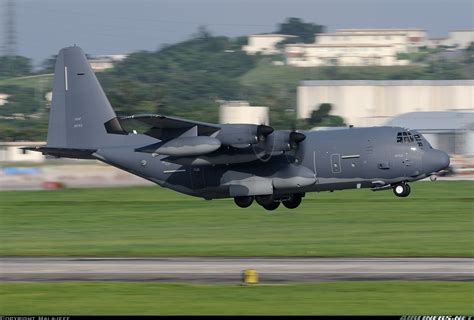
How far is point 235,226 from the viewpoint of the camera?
40.9 m

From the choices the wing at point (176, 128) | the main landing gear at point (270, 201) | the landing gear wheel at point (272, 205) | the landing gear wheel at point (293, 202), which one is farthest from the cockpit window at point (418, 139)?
the wing at point (176, 128)

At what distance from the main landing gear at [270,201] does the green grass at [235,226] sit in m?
0.55

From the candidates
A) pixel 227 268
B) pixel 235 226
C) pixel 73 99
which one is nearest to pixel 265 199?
pixel 235 226

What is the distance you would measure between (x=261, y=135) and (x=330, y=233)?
5930 mm

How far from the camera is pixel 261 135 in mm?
41062

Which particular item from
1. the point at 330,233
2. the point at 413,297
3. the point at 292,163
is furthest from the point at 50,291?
the point at 292,163

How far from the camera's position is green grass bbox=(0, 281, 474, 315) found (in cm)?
2036

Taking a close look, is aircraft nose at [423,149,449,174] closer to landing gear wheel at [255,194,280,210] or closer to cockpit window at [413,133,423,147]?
cockpit window at [413,133,423,147]

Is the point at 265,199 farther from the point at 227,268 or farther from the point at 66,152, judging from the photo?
the point at 227,268

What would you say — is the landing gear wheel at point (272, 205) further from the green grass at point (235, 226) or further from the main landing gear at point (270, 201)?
the green grass at point (235, 226)

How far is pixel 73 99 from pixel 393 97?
338ft

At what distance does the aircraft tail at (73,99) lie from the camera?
1774 inches

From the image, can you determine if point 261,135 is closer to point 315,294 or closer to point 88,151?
point 88,151

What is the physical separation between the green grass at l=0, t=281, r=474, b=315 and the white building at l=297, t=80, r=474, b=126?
120 metres
